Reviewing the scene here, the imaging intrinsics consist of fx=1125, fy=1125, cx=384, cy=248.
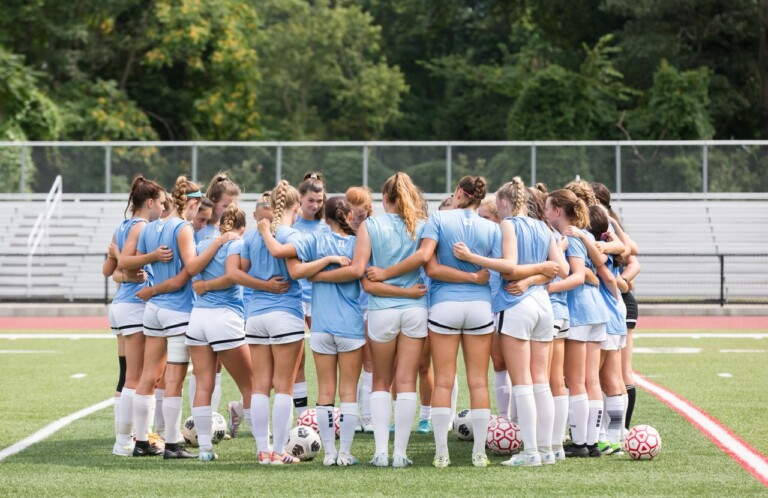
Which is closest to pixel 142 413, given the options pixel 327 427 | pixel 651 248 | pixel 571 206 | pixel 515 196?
pixel 327 427

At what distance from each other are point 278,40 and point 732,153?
86.9 ft

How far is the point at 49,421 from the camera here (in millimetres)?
10117

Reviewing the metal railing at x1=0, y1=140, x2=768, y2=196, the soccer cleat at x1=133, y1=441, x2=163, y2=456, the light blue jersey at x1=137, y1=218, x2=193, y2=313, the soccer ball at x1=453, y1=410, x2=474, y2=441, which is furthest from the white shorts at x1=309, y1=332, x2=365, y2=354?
the metal railing at x1=0, y1=140, x2=768, y2=196

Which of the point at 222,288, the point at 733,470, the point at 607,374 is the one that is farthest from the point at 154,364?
the point at 733,470

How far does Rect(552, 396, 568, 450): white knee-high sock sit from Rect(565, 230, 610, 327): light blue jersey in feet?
1.89

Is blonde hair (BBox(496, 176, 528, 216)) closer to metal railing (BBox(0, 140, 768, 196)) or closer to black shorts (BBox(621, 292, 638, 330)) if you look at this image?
black shorts (BBox(621, 292, 638, 330))

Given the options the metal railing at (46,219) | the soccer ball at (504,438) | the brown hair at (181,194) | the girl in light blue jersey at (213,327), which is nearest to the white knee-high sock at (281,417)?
the girl in light blue jersey at (213,327)

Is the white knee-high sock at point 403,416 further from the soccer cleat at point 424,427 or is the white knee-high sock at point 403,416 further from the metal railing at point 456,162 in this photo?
the metal railing at point 456,162

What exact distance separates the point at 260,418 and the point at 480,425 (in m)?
1.52

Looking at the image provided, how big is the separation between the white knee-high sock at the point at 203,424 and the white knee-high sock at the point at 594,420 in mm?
2758

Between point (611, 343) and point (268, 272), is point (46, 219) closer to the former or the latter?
point (268, 272)

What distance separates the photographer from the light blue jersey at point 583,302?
811 centimetres

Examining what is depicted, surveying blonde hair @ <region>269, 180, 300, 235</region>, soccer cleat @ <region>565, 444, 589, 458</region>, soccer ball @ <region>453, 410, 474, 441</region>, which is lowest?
soccer ball @ <region>453, 410, 474, 441</region>

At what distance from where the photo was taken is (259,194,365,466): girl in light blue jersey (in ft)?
25.3
